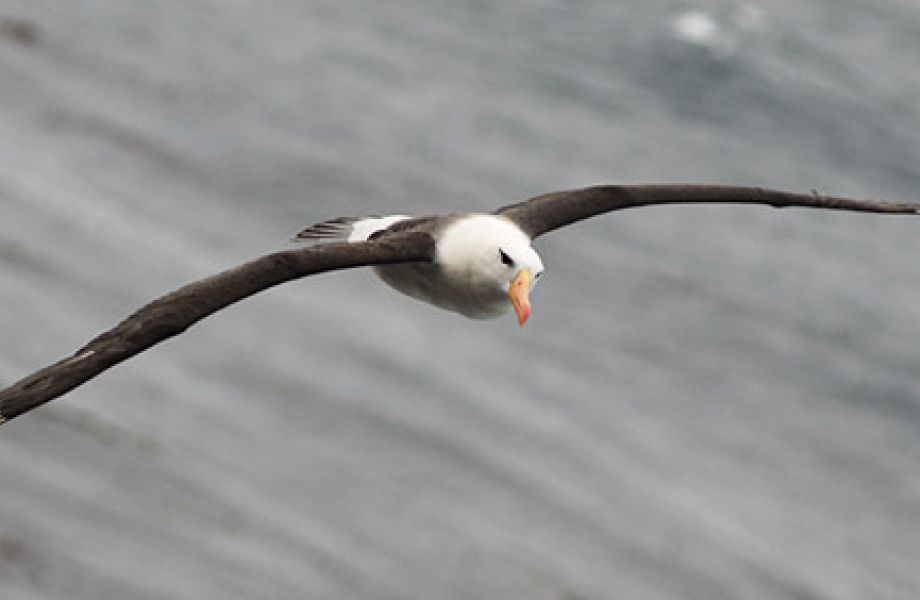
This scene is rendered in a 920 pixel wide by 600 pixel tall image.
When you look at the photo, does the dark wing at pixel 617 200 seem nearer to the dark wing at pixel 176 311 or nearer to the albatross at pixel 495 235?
the albatross at pixel 495 235

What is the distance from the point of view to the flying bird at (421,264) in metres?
11.3

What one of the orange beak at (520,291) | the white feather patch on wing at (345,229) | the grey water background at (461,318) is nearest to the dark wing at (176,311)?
the orange beak at (520,291)

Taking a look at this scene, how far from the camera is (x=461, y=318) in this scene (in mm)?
30062

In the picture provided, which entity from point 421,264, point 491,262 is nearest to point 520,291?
point 491,262

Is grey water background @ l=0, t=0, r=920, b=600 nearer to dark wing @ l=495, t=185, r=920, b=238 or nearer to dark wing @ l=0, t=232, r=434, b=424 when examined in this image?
dark wing @ l=495, t=185, r=920, b=238

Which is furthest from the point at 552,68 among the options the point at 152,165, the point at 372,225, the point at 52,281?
the point at 372,225

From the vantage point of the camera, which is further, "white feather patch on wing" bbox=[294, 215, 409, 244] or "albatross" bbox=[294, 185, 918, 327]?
"white feather patch on wing" bbox=[294, 215, 409, 244]

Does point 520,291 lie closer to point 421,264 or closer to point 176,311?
point 421,264

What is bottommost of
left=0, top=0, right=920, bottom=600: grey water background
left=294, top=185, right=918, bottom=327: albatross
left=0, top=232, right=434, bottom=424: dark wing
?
left=0, top=232, right=434, bottom=424: dark wing

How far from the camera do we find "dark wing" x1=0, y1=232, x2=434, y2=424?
11.0 metres

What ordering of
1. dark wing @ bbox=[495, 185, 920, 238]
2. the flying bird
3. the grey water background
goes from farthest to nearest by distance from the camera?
the grey water background → dark wing @ bbox=[495, 185, 920, 238] → the flying bird

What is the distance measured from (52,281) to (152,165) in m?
4.20

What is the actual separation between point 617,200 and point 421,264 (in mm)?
2031

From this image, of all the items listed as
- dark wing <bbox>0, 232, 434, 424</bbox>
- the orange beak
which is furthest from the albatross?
dark wing <bbox>0, 232, 434, 424</bbox>
